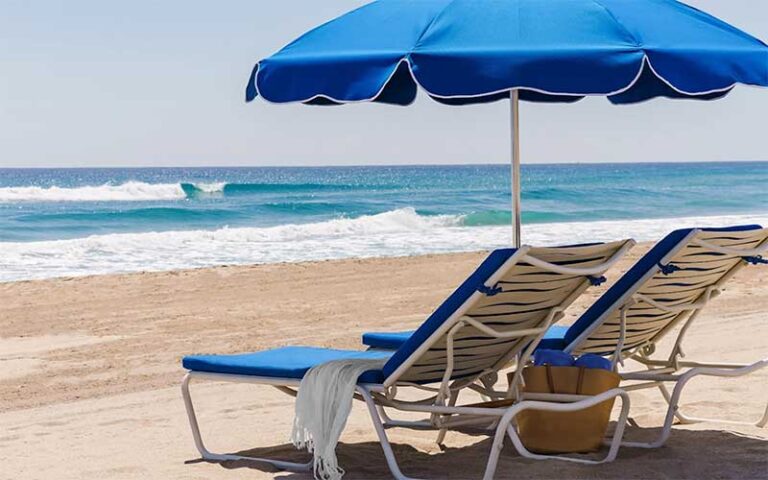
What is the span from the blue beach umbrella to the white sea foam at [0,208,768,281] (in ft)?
34.1

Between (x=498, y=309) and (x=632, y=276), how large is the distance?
27.2 inches

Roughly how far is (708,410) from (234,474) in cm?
229

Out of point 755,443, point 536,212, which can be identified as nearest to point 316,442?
Answer: point 755,443

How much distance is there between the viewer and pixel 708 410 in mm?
5488

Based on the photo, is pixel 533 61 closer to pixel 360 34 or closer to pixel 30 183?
pixel 360 34

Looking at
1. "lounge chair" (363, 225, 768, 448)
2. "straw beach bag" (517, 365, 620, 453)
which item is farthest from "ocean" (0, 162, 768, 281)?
"straw beach bag" (517, 365, 620, 453)

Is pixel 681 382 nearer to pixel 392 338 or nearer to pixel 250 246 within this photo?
pixel 392 338

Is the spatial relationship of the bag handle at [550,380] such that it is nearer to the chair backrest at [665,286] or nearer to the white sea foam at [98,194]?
the chair backrest at [665,286]

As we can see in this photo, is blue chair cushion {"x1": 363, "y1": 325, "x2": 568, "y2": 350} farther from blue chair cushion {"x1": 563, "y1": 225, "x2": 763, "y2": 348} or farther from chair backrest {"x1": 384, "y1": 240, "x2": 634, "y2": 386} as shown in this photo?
chair backrest {"x1": 384, "y1": 240, "x2": 634, "y2": 386}

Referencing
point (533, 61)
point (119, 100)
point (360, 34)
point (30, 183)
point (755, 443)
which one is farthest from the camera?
point (30, 183)

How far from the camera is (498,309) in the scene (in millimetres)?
4180

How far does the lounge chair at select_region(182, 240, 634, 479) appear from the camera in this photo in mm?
3980

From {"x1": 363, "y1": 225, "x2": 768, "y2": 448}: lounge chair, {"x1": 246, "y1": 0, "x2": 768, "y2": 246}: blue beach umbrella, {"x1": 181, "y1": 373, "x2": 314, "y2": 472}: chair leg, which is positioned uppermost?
{"x1": 246, "y1": 0, "x2": 768, "y2": 246}: blue beach umbrella

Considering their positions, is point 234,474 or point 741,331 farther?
point 741,331
